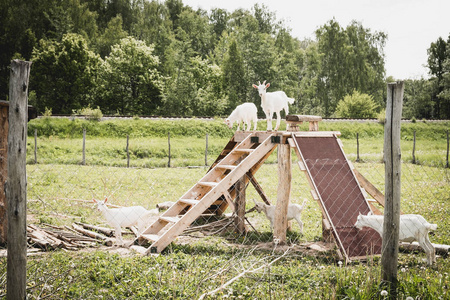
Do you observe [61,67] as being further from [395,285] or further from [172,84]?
[395,285]

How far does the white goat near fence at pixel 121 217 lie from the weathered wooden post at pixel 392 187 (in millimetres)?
4645

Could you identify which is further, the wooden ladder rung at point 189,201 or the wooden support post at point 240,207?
the wooden support post at point 240,207

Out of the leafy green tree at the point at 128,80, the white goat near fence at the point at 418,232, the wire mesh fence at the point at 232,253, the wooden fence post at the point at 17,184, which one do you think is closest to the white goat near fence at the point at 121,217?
the wire mesh fence at the point at 232,253

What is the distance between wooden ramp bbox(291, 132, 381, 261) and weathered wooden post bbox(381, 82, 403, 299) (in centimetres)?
141

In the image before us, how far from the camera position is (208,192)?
7.36 meters

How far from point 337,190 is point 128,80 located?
39624 millimetres

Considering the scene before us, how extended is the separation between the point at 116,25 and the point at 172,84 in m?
20.9

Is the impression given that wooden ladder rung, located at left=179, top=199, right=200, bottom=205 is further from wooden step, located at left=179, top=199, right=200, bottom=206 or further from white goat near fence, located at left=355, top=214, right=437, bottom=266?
white goat near fence, located at left=355, top=214, right=437, bottom=266

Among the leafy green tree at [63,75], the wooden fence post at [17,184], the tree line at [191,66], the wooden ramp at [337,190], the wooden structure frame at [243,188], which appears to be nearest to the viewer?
the wooden fence post at [17,184]

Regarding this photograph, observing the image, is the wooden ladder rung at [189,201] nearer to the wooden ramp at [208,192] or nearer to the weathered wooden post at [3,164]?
the wooden ramp at [208,192]

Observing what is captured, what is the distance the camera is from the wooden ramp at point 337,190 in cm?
666

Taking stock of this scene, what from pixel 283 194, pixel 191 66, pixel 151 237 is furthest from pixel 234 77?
pixel 151 237

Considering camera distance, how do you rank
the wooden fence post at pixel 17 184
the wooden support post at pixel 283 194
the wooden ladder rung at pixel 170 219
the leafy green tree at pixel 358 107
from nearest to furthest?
1. the wooden fence post at pixel 17 184
2. the wooden ladder rung at pixel 170 219
3. the wooden support post at pixel 283 194
4. the leafy green tree at pixel 358 107

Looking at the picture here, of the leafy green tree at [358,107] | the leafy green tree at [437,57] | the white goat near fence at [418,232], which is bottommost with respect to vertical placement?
the white goat near fence at [418,232]
